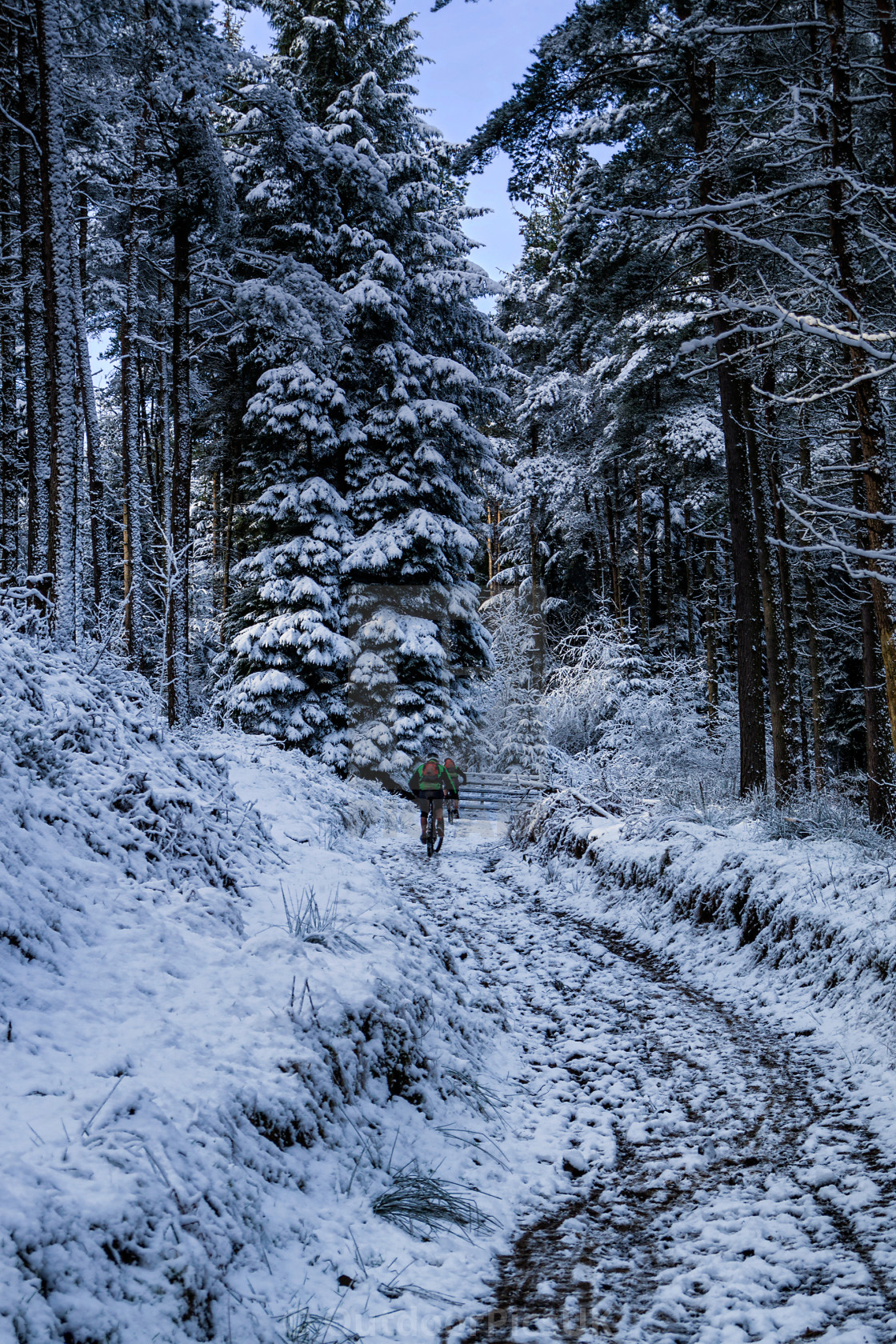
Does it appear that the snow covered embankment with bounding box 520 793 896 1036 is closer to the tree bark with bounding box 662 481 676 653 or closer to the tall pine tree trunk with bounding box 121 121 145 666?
the tall pine tree trunk with bounding box 121 121 145 666

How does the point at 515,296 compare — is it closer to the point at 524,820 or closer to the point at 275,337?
the point at 275,337

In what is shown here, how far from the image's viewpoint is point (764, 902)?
7.04m

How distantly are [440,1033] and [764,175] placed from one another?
45.7ft

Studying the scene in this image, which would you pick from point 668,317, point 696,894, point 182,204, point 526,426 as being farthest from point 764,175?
point 526,426

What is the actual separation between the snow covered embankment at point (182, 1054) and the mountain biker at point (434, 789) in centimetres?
734

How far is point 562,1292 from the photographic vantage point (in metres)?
3.03

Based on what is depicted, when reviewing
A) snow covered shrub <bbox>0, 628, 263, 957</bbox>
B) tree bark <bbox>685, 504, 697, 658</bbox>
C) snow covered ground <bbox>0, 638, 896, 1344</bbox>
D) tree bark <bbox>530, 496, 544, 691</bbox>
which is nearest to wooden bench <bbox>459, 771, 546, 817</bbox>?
tree bark <bbox>530, 496, 544, 691</bbox>

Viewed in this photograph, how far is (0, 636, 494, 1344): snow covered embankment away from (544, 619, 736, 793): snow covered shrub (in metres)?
14.5

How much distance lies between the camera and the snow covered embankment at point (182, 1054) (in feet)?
7.52

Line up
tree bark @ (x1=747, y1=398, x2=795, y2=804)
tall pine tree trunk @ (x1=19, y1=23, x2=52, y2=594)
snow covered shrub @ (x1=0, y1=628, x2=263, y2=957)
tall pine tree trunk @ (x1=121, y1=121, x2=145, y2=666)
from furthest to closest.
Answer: tall pine tree trunk @ (x1=121, y1=121, x2=145, y2=666), tree bark @ (x1=747, y1=398, x2=795, y2=804), tall pine tree trunk @ (x1=19, y1=23, x2=52, y2=594), snow covered shrub @ (x1=0, y1=628, x2=263, y2=957)

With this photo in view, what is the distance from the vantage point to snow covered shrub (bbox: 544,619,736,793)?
21866mm

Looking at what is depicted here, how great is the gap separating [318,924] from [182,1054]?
69.1 inches

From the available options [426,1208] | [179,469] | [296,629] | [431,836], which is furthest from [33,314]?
[426,1208]

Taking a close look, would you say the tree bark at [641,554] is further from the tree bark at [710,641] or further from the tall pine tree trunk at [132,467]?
the tall pine tree trunk at [132,467]
